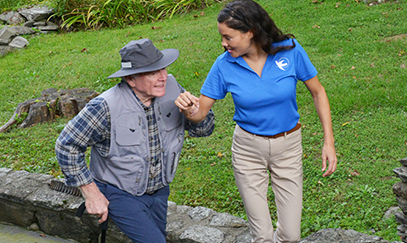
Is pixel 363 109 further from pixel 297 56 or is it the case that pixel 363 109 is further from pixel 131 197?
pixel 131 197

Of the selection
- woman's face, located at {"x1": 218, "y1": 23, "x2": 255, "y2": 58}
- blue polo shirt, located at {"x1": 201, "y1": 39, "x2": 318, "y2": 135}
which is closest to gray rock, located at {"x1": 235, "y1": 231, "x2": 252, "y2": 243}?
blue polo shirt, located at {"x1": 201, "y1": 39, "x2": 318, "y2": 135}

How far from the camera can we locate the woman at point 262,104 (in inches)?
116

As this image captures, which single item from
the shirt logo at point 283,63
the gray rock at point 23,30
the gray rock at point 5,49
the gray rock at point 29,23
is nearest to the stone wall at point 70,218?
the shirt logo at point 283,63

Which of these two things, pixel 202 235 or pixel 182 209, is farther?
pixel 182 209

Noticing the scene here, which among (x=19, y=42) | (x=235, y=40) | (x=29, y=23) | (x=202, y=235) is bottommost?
(x=19, y=42)

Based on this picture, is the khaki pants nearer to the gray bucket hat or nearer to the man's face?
the man's face

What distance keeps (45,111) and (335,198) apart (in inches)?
196

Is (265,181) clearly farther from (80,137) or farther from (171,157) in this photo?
(80,137)

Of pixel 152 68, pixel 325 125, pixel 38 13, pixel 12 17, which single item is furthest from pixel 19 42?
pixel 325 125

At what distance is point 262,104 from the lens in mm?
2967

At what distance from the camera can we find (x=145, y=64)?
2.94m

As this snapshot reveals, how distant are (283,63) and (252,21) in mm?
352

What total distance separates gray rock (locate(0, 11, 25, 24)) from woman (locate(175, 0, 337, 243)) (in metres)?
11.9


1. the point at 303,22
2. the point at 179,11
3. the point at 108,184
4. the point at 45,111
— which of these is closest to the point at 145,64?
the point at 108,184
